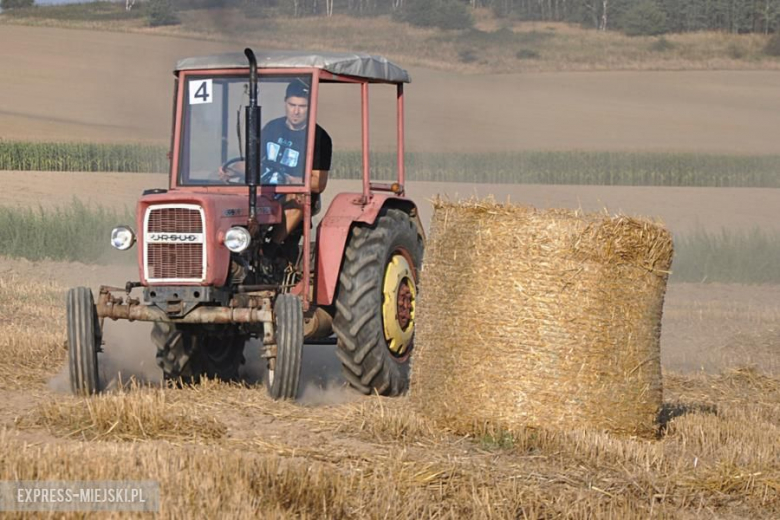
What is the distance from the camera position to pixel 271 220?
8508 millimetres

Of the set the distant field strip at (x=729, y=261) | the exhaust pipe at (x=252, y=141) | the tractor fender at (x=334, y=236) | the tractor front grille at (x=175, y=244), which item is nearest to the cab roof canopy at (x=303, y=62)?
the exhaust pipe at (x=252, y=141)

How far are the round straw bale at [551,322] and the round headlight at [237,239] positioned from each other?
1330 millimetres

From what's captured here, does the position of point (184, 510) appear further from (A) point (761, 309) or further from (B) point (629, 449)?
(A) point (761, 309)

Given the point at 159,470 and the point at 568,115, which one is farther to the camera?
the point at 568,115

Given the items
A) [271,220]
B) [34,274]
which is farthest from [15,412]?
[34,274]

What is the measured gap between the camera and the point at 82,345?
8102 millimetres

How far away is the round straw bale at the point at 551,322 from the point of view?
7148 mm

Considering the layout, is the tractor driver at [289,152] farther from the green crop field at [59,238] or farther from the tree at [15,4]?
the tree at [15,4]

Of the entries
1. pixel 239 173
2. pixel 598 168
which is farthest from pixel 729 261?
pixel 598 168

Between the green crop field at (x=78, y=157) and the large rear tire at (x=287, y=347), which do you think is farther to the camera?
the green crop field at (x=78, y=157)

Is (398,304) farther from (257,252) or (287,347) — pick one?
(287,347)

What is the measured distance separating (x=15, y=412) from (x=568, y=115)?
36455 mm

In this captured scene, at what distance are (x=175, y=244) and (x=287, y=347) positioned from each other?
0.96 meters

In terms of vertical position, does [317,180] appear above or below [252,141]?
below
